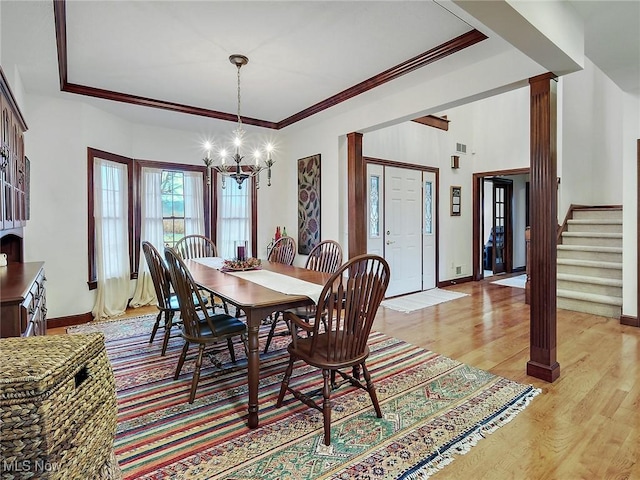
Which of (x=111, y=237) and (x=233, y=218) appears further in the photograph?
(x=233, y=218)

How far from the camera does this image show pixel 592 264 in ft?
15.9

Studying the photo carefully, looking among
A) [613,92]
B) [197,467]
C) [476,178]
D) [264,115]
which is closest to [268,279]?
[197,467]

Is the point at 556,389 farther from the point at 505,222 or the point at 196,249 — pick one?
the point at 505,222

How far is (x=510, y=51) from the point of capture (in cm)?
287

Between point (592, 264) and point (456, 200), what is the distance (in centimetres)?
232

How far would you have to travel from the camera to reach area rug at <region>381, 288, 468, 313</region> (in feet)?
16.2

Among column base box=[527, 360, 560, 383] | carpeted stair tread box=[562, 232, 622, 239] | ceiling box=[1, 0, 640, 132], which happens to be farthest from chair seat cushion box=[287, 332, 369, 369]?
carpeted stair tread box=[562, 232, 622, 239]

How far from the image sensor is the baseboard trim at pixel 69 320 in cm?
402

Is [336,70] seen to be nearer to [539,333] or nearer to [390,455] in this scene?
[539,333]

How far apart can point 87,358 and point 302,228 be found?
4703 millimetres

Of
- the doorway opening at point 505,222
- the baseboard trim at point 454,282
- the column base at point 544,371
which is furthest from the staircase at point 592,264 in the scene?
the column base at point 544,371

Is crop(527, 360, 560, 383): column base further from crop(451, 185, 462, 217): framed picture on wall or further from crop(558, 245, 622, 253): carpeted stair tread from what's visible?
crop(451, 185, 462, 217): framed picture on wall

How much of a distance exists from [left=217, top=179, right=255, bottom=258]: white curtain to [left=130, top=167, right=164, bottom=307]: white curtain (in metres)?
0.89

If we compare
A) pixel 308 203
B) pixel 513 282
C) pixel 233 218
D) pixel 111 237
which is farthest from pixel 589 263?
pixel 111 237
